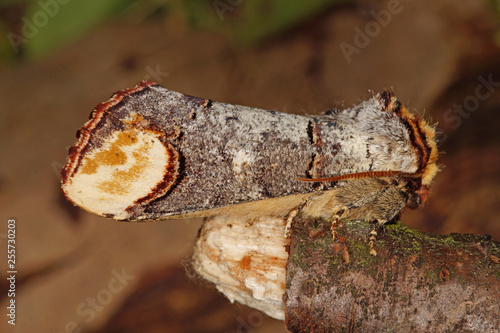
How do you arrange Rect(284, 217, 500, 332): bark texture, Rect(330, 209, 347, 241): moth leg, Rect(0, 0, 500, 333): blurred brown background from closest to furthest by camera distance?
1. Rect(284, 217, 500, 332): bark texture
2. Rect(330, 209, 347, 241): moth leg
3. Rect(0, 0, 500, 333): blurred brown background

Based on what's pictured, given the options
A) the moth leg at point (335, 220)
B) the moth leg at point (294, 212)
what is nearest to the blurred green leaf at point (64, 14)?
the moth leg at point (294, 212)

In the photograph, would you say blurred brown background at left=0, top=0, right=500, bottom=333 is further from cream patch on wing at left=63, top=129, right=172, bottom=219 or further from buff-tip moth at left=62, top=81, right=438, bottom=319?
cream patch on wing at left=63, top=129, right=172, bottom=219

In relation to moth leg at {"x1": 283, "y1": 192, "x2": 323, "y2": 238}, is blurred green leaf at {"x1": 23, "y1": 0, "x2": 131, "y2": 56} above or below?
above

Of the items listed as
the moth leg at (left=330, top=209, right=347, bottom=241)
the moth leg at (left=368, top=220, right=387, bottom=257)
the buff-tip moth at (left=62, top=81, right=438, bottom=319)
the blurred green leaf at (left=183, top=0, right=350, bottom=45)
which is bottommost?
the moth leg at (left=368, top=220, right=387, bottom=257)

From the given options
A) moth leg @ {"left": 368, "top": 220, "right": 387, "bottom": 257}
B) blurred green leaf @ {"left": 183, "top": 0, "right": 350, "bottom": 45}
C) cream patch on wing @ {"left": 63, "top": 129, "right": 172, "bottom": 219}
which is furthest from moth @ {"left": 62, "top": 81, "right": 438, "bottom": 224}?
blurred green leaf @ {"left": 183, "top": 0, "right": 350, "bottom": 45}

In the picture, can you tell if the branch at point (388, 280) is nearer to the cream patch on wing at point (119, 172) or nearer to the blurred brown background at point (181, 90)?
the cream patch on wing at point (119, 172)

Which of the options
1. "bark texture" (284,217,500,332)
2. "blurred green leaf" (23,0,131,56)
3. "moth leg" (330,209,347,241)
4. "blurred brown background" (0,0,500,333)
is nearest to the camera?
"bark texture" (284,217,500,332)

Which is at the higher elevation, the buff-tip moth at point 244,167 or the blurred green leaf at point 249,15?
the blurred green leaf at point 249,15
